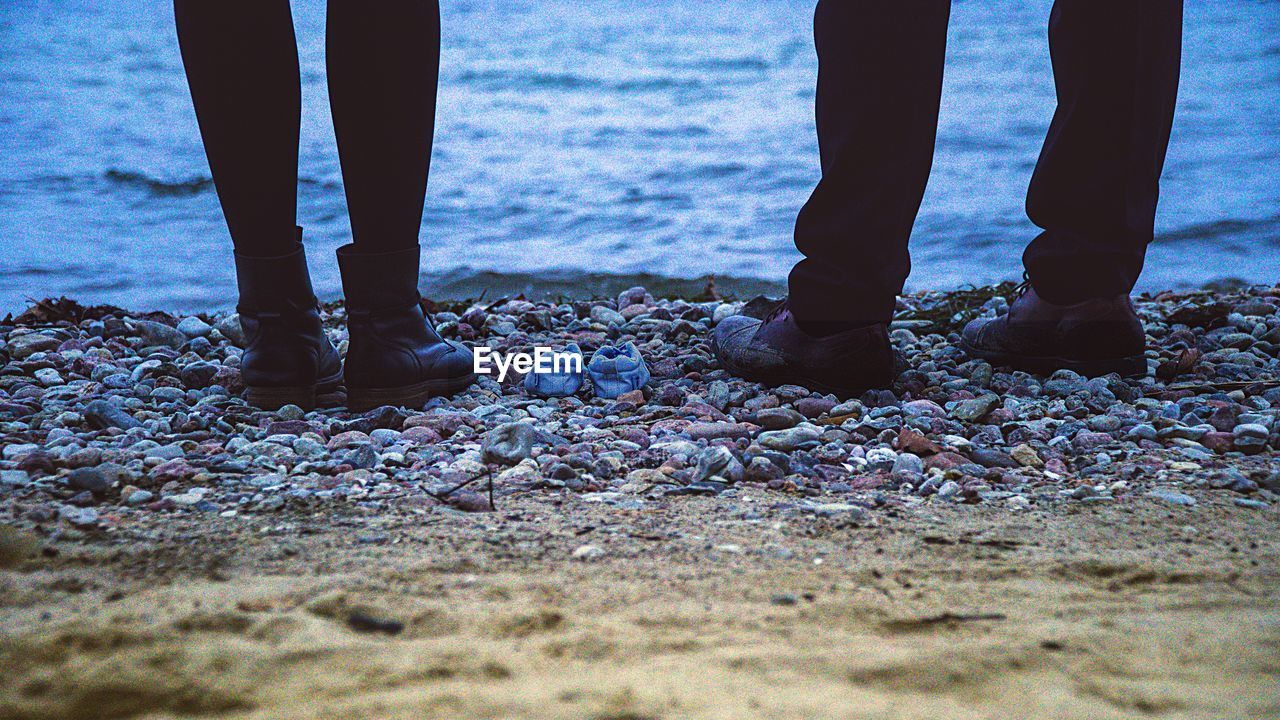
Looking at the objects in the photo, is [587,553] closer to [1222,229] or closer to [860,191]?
[860,191]

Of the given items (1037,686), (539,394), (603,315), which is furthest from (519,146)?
(1037,686)

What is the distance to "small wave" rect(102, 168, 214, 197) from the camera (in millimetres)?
7738

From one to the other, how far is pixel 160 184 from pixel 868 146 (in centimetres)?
701

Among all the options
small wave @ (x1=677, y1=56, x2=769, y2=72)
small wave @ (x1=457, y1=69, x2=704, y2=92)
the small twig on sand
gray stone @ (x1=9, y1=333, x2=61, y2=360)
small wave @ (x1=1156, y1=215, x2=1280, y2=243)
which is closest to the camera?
the small twig on sand

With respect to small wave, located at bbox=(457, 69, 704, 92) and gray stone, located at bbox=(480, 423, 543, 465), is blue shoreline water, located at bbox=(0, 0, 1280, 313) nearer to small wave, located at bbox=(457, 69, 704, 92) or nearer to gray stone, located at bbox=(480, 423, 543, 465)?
small wave, located at bbox=(457, 69, 704, 92)

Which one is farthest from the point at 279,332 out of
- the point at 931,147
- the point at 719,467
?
the point at 931,147

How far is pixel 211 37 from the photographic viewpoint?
78.6 inches

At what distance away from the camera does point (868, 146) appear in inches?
88.1

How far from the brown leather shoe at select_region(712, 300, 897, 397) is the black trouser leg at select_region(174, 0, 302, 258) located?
3.60ft

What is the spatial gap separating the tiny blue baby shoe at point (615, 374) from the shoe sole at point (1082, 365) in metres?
→ 0.94

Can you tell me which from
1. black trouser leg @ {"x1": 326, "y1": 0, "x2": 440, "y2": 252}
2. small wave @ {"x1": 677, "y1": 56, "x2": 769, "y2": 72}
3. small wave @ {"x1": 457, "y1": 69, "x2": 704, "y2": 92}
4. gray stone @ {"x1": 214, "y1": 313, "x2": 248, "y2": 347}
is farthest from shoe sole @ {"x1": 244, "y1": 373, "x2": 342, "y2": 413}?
small wave @ {"x1": 677, "y1": 56, "x2": 769, "y2": 72}

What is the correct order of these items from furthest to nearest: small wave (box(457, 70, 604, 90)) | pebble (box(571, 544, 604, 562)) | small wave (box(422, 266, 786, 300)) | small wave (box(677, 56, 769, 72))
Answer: small wave (box(677, 56, 769, 72))
small wave (box(457, 70, 604, 90))
small wave (box(422, 266, 786, 300))
pebble (box(571, 544, 604, 562))

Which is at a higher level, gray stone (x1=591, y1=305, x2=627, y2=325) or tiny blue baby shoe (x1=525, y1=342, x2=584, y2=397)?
gray stone (x1=591, y1=305, x2=627, y2=325)

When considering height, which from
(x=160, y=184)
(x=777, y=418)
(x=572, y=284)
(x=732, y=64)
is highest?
(x=732, y=64)
